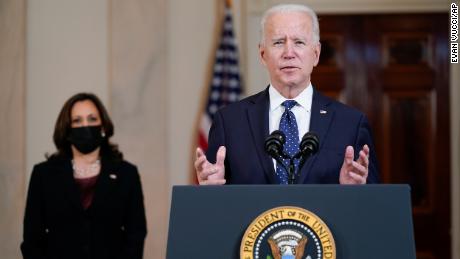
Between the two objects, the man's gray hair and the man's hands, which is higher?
the man's gray hair

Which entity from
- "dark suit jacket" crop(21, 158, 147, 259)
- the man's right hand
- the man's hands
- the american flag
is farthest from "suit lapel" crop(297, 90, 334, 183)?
the american flag

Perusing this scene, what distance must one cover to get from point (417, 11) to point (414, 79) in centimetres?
66

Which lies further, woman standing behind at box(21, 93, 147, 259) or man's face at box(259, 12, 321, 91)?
woman standing behind at box(21, 93, 147, 259)

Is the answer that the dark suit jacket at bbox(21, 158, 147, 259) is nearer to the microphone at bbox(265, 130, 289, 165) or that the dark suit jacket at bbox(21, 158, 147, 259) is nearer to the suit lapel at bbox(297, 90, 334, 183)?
the suit lapel at bbox(297, 90, 334, 183)

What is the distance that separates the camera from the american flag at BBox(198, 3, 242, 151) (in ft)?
22.3

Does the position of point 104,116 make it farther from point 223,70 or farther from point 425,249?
point 425,249

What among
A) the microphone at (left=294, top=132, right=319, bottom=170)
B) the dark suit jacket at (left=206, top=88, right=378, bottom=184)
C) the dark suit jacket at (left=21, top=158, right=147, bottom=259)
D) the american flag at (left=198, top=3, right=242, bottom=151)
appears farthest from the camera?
the american flag at (left=198, top=3, right=242, bottom=151)

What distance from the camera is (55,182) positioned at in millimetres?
4816

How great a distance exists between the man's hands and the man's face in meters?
0.53

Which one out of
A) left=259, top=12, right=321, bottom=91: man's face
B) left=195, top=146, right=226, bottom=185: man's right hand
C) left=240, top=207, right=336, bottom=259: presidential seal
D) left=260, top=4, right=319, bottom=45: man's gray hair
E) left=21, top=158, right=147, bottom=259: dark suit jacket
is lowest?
left=21, top=158, right=147, bottom=259: dark suit jacket

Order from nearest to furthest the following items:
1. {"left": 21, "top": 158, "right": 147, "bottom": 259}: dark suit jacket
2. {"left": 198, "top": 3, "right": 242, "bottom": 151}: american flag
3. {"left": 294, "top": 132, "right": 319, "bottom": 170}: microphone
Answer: {"left": 294, "top": 132, "right": 319, "bottom": 170}: microphone
{"left": 21, "top": 158, "right": 147, "bottom": 259}: dark suit jacket
{"left": 198, "top": 3, "right": 242, "bottom": 151}: american flag

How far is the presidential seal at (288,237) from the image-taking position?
206 centimetres

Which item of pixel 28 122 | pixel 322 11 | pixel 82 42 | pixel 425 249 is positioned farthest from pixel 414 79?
pixel 28 122

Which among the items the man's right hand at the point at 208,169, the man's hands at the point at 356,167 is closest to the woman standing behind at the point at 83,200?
the man's right hand at the point at 208,169
